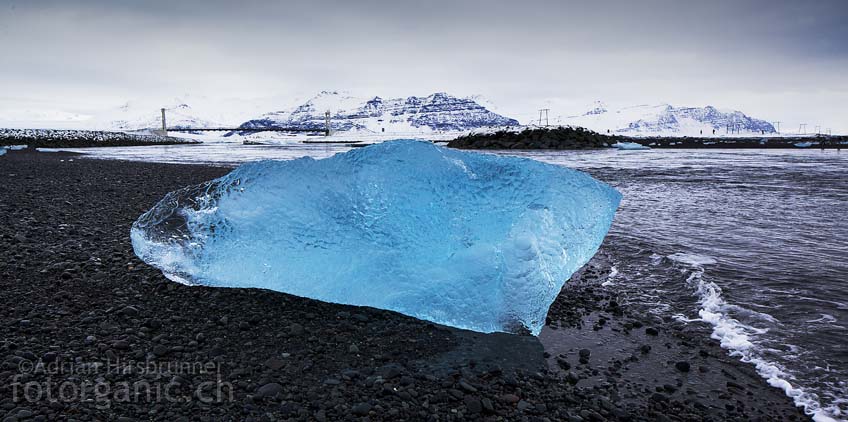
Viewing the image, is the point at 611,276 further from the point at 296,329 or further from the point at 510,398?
the point at 296,329

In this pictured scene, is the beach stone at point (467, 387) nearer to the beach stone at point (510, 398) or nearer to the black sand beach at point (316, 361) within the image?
the black sand beach at point (316, 361)

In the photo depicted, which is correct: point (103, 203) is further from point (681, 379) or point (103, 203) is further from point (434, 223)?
point (681, 379)

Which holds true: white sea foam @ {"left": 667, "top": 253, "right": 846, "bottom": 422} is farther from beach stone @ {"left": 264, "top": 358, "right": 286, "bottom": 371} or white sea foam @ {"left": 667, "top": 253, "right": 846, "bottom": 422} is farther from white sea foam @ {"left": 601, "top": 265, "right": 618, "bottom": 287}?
beach stone @ {"left": 264, "top": 358, "right": 286, "bottom": 371}

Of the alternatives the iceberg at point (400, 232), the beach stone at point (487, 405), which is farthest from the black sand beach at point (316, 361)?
the iceberg at point (400, 232)

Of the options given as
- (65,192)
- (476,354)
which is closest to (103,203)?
(65,192)

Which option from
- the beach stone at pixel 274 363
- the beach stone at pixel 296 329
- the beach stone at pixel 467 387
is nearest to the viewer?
the beach stone at pixel 467 387

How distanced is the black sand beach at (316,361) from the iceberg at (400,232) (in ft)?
0.78

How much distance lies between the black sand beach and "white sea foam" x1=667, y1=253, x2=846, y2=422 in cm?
9

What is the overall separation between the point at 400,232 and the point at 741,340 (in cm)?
316

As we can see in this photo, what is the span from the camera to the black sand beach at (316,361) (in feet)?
9.64

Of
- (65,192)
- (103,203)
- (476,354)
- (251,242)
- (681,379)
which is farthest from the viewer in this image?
(65,192)

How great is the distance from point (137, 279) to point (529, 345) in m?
4.17

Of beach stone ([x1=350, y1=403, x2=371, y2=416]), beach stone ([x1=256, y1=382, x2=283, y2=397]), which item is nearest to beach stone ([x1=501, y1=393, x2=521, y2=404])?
beach stone ([x1=350, y1=403, x2=371, y2=416])

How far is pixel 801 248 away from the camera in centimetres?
731
